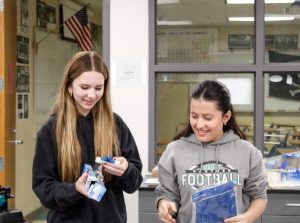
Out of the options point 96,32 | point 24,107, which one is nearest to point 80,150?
point 24,107

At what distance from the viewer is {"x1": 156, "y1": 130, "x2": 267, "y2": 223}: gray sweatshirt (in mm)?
1534

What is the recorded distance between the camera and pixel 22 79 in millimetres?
4168

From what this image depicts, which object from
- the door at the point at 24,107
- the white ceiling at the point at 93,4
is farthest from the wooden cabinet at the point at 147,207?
the white ceiling at the point at 93,4

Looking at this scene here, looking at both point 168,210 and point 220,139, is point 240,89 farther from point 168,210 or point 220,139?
point 168,210

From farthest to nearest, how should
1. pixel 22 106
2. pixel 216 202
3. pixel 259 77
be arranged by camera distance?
pixel 22 106
pixel 259 77
pixel 216 202

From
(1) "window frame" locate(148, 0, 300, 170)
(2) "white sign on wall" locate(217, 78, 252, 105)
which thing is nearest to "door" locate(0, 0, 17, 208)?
(1) "window frame" locate(148, 0, 300, 170)

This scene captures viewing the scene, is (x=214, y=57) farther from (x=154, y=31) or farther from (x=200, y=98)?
(x=200, y=98)

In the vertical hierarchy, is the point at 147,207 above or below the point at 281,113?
below

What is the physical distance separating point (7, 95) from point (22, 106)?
937 millimetres

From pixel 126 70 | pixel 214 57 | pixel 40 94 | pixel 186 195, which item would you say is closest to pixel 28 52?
pixel 40 94

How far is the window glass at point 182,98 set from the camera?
10.7ft

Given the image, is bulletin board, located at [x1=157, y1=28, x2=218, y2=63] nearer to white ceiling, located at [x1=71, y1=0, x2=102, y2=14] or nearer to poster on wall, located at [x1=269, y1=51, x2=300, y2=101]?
poster on wall, located at [x1=269, y1=51, x2=300, y2=101]

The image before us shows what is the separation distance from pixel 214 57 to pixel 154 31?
20.4 inches

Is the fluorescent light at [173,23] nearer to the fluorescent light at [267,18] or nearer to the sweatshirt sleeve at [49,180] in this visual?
the fluorescent light at [267,18]
